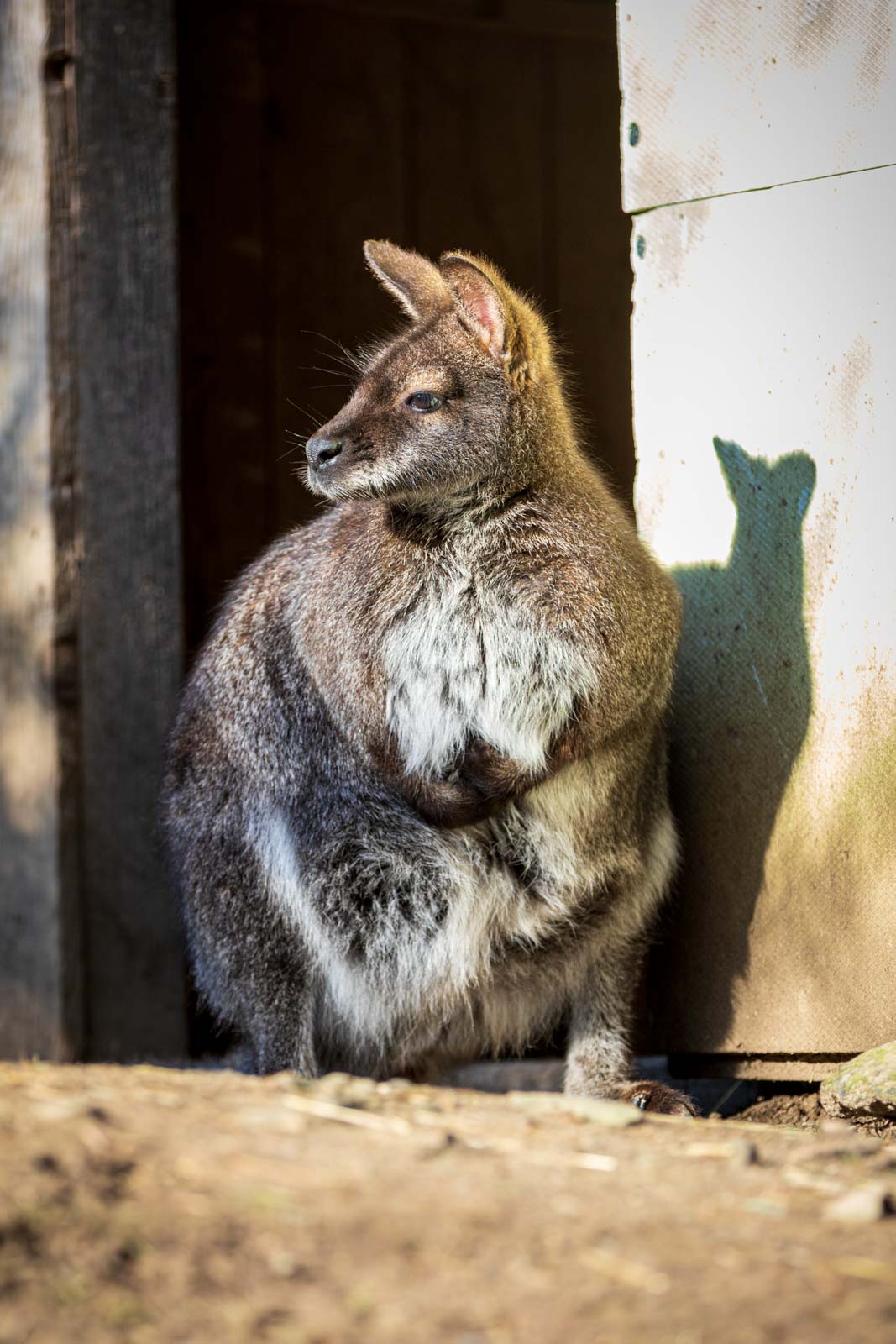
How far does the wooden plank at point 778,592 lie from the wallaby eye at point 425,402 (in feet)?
2.36

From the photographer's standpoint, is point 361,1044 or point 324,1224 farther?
point 361,1044

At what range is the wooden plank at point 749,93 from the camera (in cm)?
352

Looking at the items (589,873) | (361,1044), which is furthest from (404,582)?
(361,1044)

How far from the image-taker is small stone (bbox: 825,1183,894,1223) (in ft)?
6.42

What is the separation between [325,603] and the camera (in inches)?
145

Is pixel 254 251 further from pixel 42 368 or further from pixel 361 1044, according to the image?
pixel 361 1044

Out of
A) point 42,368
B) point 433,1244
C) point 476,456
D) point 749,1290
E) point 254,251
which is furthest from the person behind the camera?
point 254,251

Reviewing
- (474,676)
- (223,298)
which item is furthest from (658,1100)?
(223,298)

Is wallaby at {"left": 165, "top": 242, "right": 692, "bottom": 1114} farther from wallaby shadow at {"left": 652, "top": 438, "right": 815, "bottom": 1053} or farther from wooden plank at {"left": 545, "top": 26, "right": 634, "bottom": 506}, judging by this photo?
wooden plank at {"left": 545, "top": 26, "right": 634, "bottom": 506}

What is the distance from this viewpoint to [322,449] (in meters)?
3.44

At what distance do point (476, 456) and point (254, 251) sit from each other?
9.39 ft

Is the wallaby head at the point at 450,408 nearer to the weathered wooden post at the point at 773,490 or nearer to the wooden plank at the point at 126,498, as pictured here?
the weathered wooden post at the point at 773,490

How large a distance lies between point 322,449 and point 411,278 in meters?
0.61

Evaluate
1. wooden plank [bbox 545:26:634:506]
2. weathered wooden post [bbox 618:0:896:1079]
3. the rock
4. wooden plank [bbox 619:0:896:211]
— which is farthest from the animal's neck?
wooden plank [bbox 545:26:634:506]
